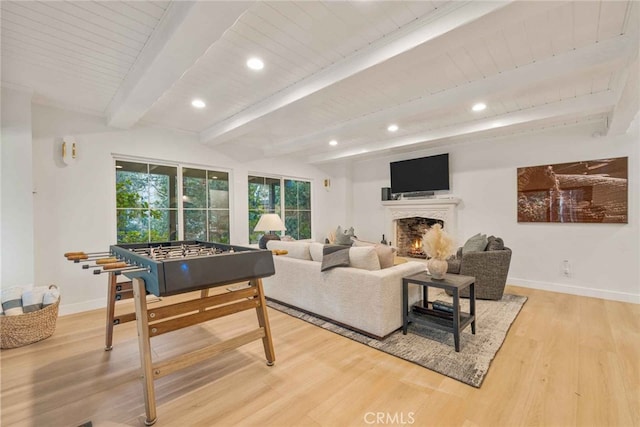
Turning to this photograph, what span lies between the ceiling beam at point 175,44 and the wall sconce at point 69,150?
1109 millimetres

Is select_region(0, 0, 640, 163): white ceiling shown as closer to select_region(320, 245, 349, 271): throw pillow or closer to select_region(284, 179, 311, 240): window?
select_region(320, 245, 349, 271): throw pillow

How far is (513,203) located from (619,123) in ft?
5.24

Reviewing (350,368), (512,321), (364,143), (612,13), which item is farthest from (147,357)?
(364,143)

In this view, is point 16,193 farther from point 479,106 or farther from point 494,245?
point 494,245

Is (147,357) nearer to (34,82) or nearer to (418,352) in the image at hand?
(418,352)

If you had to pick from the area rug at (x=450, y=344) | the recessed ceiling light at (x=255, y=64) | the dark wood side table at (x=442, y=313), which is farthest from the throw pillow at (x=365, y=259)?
the recessed ceiling light at (x=255, y=64)

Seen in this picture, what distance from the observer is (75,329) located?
9.61ft

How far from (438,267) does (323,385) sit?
1362 millimetres

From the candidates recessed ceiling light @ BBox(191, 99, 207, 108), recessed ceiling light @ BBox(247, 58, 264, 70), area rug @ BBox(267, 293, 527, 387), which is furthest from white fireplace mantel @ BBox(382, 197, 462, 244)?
recessed ceiling light @ BBox(191, 99, 207, 108)

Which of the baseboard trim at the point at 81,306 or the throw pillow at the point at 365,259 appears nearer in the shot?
the throw pillow at the point at 365,259

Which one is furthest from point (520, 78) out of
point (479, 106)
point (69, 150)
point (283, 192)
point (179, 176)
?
point (69, 150)

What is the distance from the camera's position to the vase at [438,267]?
96.4 inches

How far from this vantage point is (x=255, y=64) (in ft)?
7.99

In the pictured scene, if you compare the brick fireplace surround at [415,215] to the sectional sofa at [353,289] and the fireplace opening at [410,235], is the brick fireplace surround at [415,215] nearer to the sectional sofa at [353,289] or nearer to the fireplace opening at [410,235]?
the fireplace opening at [410,235]
